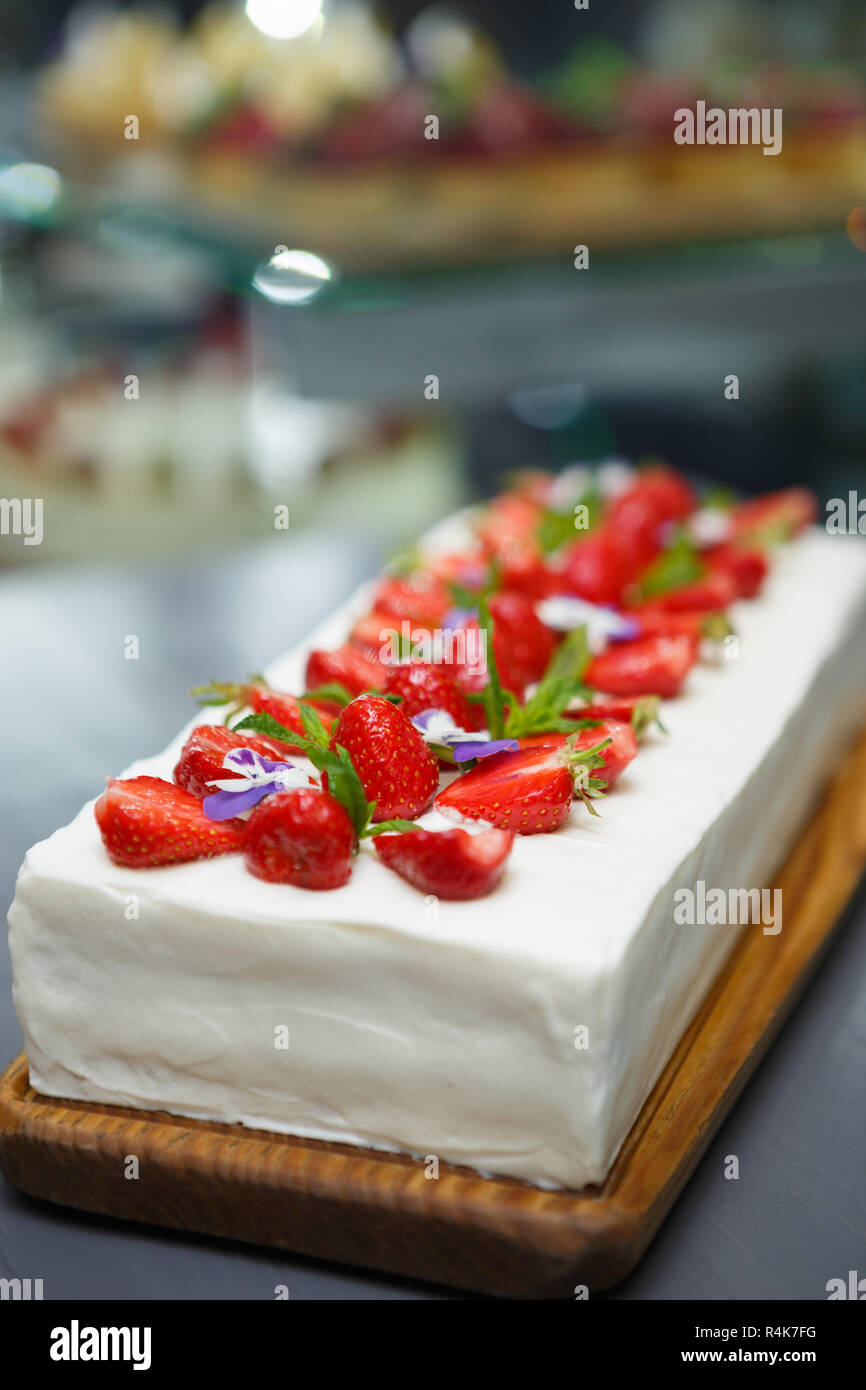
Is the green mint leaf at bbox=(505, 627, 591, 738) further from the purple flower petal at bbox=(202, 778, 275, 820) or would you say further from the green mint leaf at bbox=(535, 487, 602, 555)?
the green mint leaf at bbox=(535, 487, 602, 555)

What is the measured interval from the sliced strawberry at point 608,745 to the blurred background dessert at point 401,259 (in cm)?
137

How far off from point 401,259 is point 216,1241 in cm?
236

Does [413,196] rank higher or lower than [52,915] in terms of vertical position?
higher

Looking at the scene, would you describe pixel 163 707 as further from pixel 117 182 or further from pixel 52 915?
pixel 117 182

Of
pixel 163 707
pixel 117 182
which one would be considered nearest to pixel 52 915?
pixel 163 707

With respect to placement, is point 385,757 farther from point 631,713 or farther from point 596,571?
point 596,571

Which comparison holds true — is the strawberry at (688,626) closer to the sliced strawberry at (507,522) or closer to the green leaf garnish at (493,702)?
the sliced strawberry at (507,522)

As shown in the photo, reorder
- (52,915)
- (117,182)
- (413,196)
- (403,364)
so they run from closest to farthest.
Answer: (52,915) < (403,364) < (413,196) < (117,182)

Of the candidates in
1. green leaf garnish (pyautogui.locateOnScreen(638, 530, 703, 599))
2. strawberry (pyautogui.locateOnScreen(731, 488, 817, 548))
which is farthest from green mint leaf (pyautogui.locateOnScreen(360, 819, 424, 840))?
strawberry (pyautogui.locateOnScreen(731, 488, 817, 548))

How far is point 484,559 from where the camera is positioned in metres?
2.48

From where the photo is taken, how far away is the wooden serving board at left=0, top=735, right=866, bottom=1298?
1.38m

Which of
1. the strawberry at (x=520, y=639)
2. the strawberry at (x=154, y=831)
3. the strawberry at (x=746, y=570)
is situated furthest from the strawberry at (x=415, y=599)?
the strawberry at (x=154, y=831)

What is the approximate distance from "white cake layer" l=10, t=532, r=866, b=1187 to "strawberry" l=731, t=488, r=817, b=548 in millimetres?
1095
